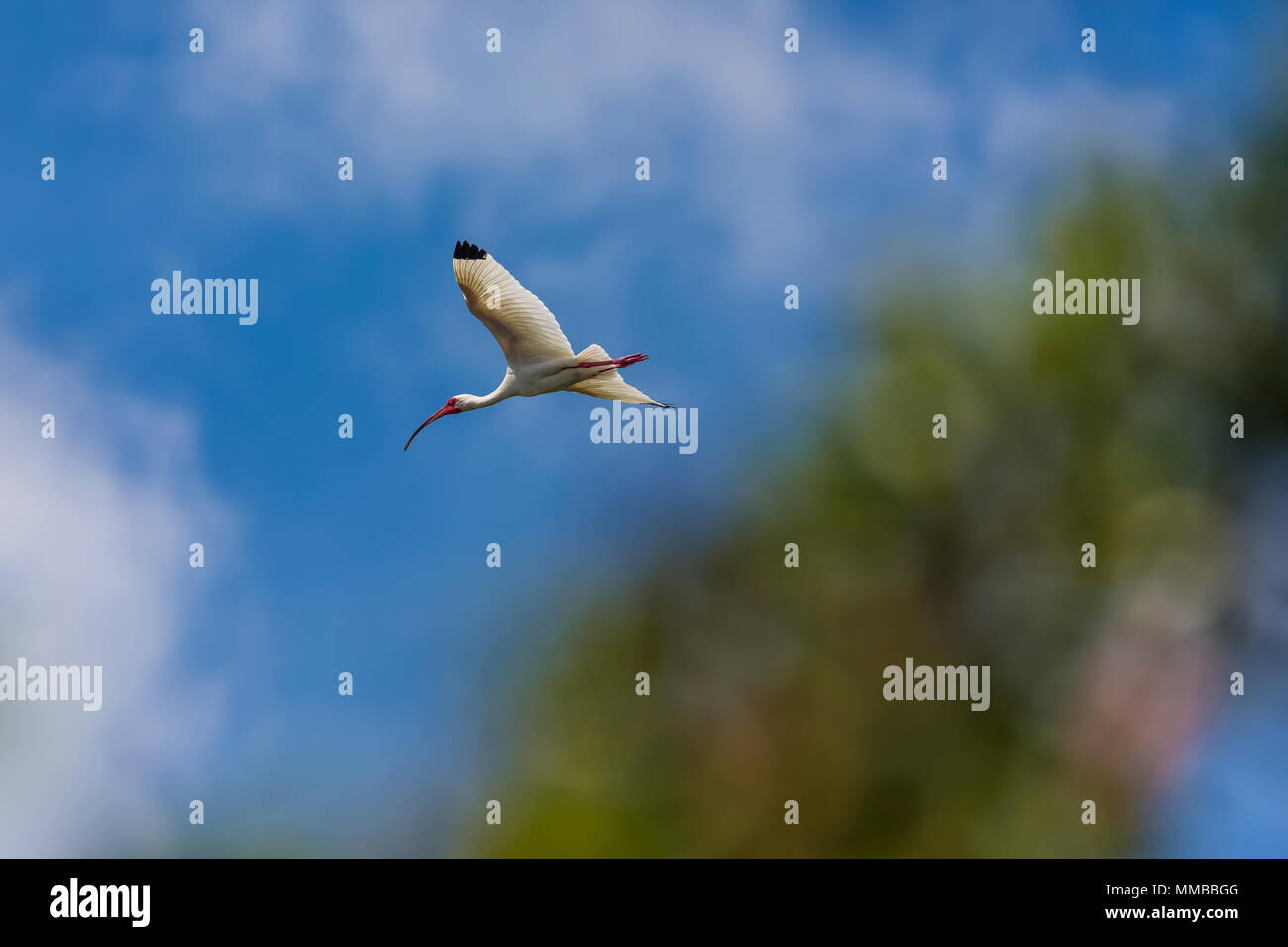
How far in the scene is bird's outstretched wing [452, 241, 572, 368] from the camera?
12352 millimetres

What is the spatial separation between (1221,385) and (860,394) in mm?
7260

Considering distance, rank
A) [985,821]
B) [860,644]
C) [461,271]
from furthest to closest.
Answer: [860,644]
[985,821]
[461,271]

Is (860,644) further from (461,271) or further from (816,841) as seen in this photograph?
(461,271)

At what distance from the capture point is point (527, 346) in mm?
12898

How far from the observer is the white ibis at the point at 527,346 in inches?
488

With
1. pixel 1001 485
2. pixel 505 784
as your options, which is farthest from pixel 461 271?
pixel 1001 485

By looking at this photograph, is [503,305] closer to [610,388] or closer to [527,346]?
[527,346]

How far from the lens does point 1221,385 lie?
23.3 meters

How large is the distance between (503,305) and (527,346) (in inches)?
24.1

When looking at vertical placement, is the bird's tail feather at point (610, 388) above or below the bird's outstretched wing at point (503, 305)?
below

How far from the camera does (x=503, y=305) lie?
12492 millimetres

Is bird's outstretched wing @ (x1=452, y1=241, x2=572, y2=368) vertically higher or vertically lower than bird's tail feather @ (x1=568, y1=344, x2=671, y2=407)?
higher

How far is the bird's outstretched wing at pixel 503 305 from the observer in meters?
12.4

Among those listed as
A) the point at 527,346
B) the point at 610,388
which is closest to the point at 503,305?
the point at 527,346
